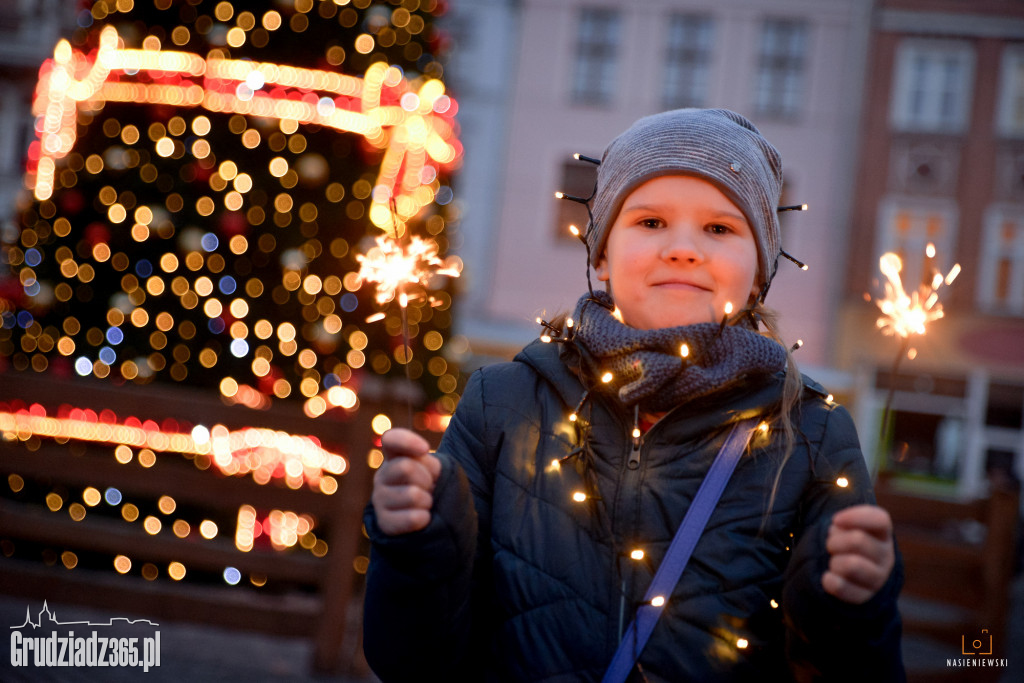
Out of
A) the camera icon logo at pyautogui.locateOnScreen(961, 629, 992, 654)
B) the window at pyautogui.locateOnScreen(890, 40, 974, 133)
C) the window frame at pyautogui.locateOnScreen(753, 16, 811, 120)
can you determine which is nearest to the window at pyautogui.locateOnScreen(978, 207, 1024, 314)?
the window at pyautogui.locateOnScreen(890, 40, 974, 133)

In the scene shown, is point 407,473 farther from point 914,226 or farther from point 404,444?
point 914,226

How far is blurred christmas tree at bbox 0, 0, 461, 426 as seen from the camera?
4.60 meters

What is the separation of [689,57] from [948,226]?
566 centimetres

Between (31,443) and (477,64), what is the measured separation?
13042mm

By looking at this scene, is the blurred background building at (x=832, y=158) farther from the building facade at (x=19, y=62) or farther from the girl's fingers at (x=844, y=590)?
the girl's fingers at (x=844, y=590)

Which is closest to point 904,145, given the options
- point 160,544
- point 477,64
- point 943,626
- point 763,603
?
point 477,64

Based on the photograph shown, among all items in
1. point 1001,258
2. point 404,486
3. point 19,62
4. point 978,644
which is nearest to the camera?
point 404,486

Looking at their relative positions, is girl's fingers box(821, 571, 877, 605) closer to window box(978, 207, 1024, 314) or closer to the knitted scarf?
the knitted scarf

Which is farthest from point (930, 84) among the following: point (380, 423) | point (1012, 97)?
point (380, 423)

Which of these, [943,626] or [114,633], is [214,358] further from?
[943,626]

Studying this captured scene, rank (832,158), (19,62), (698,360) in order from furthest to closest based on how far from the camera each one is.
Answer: (19,62), (832,158), (698,360)

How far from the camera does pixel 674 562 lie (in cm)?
125

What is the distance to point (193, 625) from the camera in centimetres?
396

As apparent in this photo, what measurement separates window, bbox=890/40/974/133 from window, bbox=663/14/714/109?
341cm
